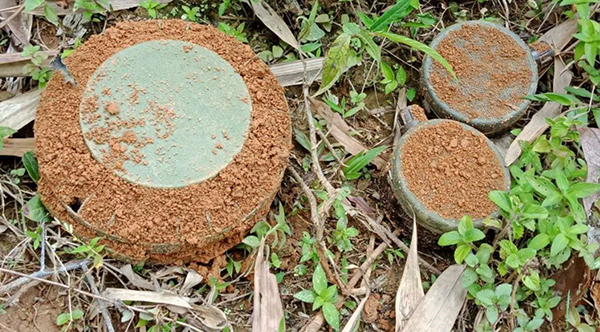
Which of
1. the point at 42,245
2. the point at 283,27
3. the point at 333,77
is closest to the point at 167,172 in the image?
the point at 42,245

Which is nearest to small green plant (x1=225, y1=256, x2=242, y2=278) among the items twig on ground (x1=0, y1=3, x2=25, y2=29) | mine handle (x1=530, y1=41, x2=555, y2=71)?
twig on ground (x1=0, y1=3, x2=25, y2=29)

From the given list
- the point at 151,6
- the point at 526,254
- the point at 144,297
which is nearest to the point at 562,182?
the point at 526,254

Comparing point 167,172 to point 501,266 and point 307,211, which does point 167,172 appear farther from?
point 501,266

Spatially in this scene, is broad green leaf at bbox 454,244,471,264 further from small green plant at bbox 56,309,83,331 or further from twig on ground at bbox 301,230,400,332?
small green plant at bbox 56,309,83,331

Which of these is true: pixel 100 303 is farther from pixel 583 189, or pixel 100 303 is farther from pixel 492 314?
pixel 583 189

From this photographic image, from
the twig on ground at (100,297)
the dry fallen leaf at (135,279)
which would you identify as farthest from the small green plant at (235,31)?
the twig on ground at (100,297)

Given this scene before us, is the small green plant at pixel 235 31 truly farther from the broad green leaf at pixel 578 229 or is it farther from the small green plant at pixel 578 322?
the small green plant at pixel 578 322
